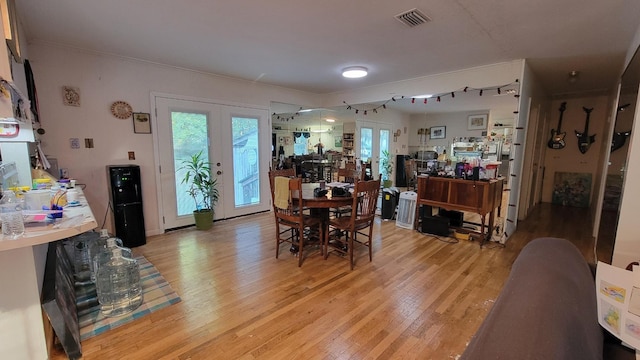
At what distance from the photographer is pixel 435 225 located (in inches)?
152

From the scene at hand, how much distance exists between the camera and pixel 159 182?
12.7 feet

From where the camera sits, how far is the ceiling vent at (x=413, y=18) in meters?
2.21

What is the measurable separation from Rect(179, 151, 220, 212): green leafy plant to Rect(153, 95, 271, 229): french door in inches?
2.8

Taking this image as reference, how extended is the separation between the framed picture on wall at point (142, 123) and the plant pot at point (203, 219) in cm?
131

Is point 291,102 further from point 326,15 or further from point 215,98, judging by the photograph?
point 326,15

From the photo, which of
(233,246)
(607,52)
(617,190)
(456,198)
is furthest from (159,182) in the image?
(607,52)

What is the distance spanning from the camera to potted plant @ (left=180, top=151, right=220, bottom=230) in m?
4.04

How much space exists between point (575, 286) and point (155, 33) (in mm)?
3598

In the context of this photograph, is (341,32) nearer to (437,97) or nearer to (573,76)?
(437,97)

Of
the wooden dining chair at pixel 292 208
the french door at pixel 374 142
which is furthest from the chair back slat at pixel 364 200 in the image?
the french door at pixel 374 142

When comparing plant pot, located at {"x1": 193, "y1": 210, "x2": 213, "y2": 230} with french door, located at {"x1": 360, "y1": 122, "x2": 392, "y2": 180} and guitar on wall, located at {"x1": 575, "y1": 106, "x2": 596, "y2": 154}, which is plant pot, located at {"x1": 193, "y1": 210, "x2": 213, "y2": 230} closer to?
french door, located at {"x1": 360, "y1": 122, "x2": 392, "y2": 180}

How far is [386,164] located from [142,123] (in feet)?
13.7

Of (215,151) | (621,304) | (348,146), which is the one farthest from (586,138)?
(215,151)

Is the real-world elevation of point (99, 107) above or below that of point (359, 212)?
above
